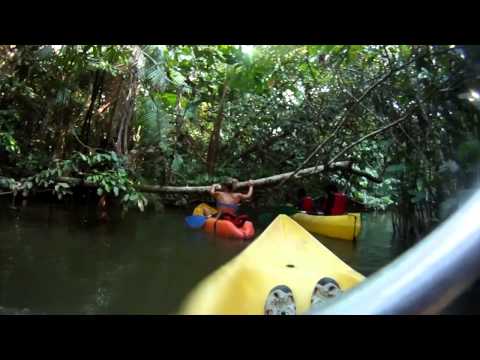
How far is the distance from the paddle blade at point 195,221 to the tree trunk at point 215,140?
1.13 metres

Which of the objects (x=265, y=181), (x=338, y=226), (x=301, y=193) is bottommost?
(x=338, y=226)

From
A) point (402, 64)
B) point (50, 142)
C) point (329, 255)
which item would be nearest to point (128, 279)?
point (329, 255)

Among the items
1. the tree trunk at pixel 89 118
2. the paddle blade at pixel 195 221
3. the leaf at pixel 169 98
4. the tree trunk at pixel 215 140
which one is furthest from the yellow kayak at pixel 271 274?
the tree trunk at pixel 89 118

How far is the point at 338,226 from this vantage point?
5645 mm

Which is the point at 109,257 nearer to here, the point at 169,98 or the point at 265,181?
the point at 169,98

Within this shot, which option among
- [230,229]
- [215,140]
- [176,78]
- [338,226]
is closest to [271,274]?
[230,229]

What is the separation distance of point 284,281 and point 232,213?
3527mm

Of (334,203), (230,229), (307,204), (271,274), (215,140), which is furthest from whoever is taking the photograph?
(215,140)

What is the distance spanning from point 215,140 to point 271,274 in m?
5.10

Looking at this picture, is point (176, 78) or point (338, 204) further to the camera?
point (338, 204)

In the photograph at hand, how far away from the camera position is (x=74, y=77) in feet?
19.8

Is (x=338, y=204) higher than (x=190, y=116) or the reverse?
the reverse

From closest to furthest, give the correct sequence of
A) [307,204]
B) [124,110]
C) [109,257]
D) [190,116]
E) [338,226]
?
[109,257] → [338,226] → [124,110] → [307,204] → [190,116]
